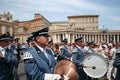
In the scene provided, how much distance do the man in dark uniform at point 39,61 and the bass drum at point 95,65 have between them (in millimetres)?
4129

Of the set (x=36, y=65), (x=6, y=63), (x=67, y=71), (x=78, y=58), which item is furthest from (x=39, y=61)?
(x=78, y=58)

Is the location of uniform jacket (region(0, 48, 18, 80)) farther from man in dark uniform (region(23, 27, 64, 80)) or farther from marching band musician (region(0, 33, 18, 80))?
man in dark uniform (region(23, 27, 64, 80))

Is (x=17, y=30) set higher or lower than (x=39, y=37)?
lower

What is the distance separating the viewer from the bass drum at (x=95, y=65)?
9.52 m

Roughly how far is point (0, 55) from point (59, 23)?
15546cm

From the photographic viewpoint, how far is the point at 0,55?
7289 mm

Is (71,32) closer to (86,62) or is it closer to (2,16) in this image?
(2,16)

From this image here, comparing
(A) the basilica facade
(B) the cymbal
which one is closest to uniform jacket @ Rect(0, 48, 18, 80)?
(B) the cymbal

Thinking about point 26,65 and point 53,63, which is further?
A: point 53,63

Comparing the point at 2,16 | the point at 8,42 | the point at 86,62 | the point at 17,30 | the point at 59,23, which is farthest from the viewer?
the point at 59,23

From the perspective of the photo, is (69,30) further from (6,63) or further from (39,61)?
(39,61)

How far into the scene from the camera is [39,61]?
5.33 metres

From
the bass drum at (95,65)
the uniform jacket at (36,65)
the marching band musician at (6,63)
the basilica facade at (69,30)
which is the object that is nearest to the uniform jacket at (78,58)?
the bass drum at (95,65)

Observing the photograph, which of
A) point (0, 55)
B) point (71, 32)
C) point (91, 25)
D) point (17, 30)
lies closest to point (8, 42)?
point (0, 55)
